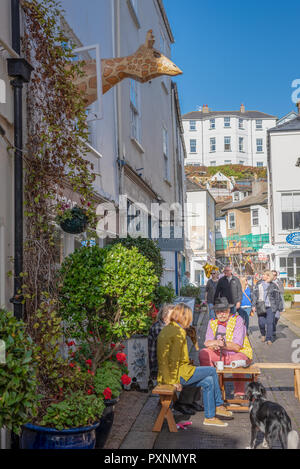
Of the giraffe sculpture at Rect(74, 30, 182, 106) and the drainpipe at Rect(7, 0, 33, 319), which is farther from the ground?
the giraffe sculpture at Rect(74, 30, 182, 106)

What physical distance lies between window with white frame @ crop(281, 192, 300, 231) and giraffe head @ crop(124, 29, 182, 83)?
23407 mm

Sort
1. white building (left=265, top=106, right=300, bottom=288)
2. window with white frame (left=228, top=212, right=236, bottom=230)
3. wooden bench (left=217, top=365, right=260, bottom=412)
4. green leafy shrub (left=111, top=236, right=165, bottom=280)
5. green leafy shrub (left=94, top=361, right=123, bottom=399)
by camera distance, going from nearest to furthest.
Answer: green leafy shrub (left=94, top=361, right=123, bottom=399) → wooden bench (left=217, top=365, right=260, bottom=412) → green leafy shrub (left=111, top=236, right=165, bottom=280) → white building (left=265, top=106, right=300, bottom=288) → window with white frame (left=228, top=212, right=236, bottom=230)

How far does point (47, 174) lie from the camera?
606 centimetres

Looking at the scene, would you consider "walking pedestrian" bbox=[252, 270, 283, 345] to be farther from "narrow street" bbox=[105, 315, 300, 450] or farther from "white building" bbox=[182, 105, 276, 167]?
"white building" bbox=[182, 105, 276, 167]

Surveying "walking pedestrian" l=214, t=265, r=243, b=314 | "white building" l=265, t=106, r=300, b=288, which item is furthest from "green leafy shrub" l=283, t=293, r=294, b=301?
"walking pedestrian" l=214, t=265, r=243, b=314

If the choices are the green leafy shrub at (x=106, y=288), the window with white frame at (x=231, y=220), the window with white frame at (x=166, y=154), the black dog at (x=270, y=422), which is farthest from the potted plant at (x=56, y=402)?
the window with white frame at (x=231, y=220)

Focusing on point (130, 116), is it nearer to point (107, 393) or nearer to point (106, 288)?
point (106, 288)

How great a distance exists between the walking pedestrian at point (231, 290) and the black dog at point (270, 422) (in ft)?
23.5

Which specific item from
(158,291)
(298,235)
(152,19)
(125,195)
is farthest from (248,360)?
(298,235)

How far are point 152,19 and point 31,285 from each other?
1329 cm

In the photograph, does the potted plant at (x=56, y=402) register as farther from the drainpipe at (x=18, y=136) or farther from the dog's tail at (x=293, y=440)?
the dog's tail at (x=293, y=440)

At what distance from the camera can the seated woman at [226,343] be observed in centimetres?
725

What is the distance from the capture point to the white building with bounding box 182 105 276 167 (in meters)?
76.9

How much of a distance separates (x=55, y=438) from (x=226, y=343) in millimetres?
3396
